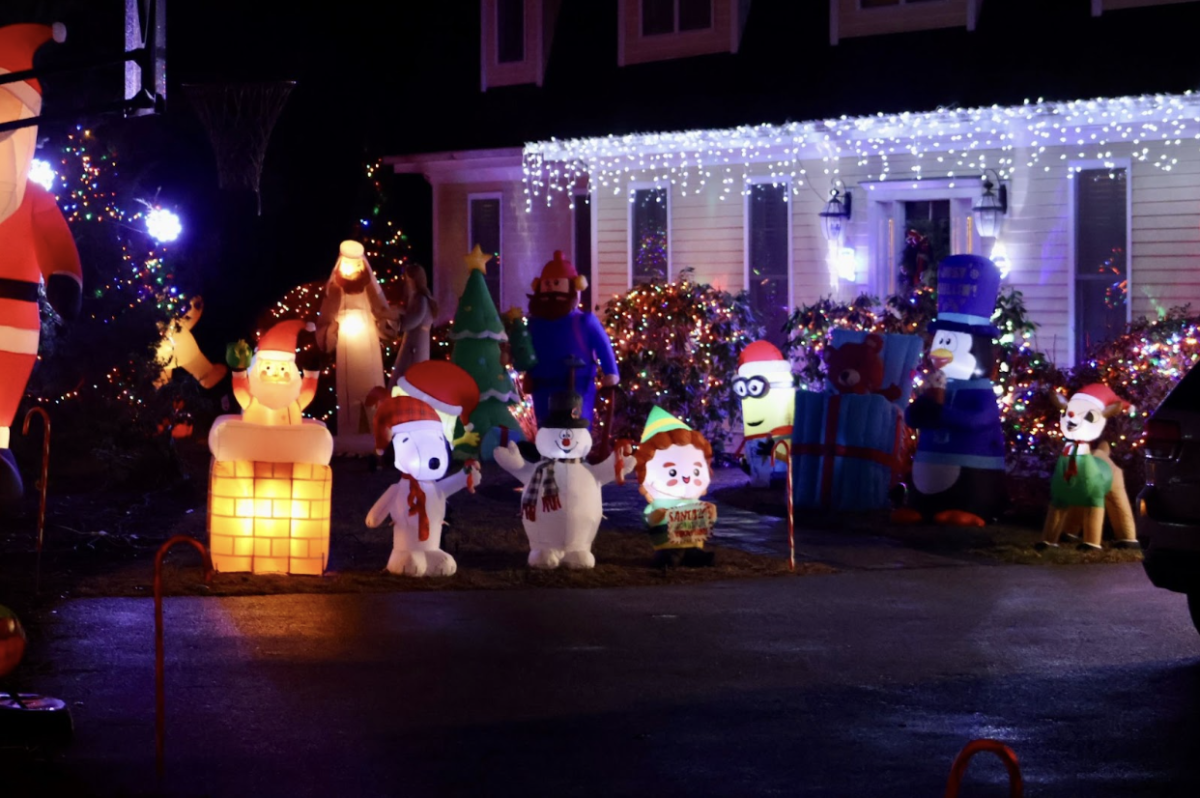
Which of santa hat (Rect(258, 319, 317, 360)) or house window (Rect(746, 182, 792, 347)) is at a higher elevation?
house window (Rect(746, 182, 792, 347))

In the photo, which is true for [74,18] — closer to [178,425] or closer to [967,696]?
[178,425]

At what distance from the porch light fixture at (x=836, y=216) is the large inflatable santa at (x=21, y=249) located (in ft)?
36.5

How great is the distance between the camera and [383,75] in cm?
2812

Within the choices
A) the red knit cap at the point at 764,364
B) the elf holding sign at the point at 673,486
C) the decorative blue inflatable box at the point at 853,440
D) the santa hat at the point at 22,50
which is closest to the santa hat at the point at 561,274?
the red knit cap at the point at 764,364

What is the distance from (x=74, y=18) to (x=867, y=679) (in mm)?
14982

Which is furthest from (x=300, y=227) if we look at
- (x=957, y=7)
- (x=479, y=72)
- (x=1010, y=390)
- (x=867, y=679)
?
(x=867, y=679)

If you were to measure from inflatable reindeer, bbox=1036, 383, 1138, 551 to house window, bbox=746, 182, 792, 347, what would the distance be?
754 cm

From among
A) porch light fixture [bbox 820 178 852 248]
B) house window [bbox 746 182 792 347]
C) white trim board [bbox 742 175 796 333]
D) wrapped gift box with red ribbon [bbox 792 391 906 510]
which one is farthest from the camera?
house window [bbox 746 182 792 347]

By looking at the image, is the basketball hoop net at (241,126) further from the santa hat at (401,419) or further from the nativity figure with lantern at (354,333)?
the santa hat at (401,419)

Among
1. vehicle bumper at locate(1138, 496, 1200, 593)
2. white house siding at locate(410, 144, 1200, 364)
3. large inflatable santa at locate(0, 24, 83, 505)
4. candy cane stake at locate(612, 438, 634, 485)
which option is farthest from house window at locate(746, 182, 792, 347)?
large inflatable santa at locate(0, 24, 83, 505)

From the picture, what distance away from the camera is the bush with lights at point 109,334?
1630 centimetres

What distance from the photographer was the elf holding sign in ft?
36.0

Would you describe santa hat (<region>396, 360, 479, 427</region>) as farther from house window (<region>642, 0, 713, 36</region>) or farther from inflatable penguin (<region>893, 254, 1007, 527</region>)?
house window (<region>642, 0, 713, 36</region>)

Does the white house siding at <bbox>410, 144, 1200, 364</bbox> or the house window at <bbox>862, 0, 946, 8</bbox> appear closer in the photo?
the white house siding at <bbox>410, 144, 1200, 364</bbox>
